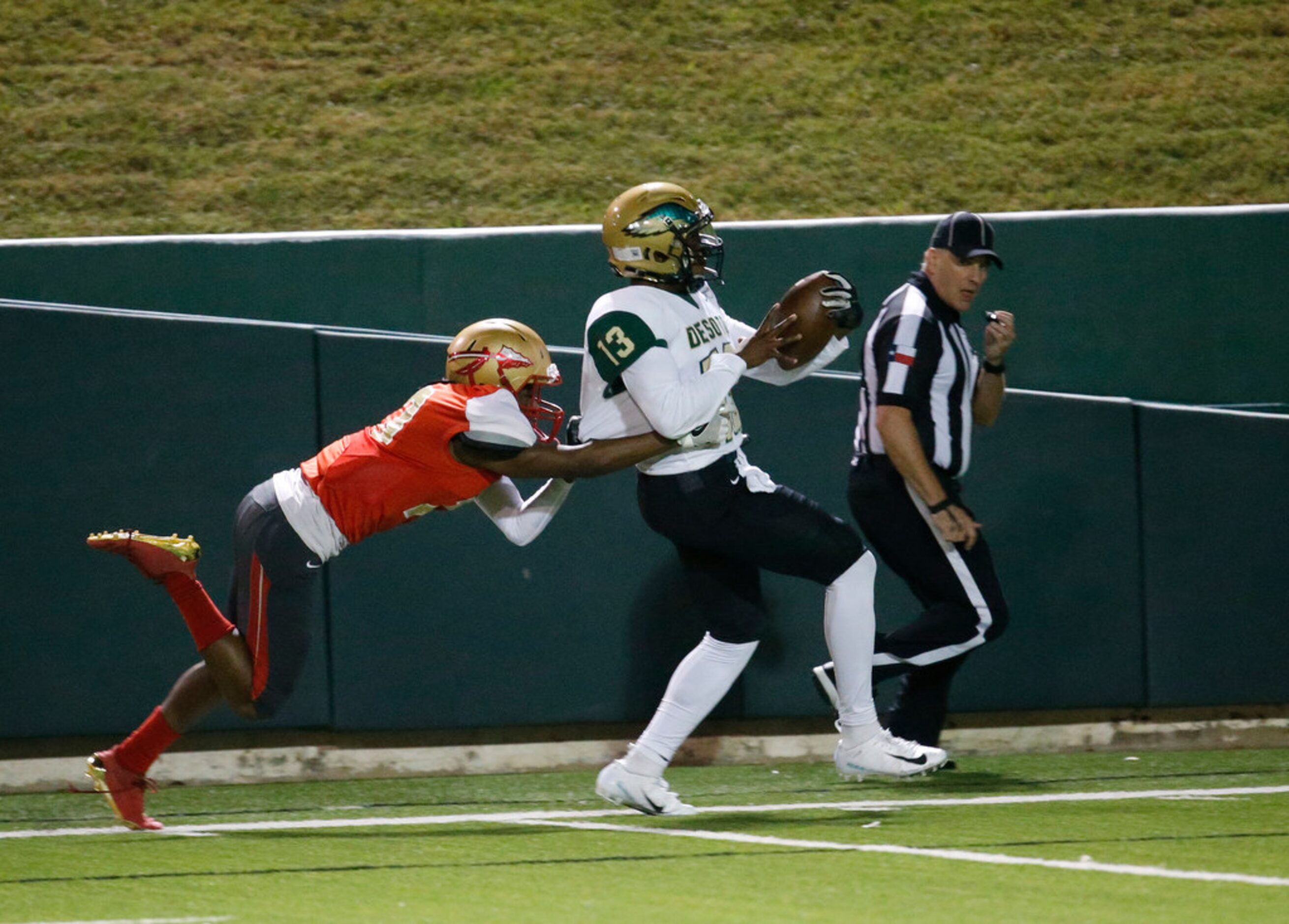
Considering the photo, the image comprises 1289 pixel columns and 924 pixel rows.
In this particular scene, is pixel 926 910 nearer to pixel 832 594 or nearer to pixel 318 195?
pixel 832 594

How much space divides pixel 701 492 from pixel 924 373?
0.97 meters

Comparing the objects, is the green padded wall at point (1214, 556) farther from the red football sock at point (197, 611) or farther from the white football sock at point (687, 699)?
the red football sock at point (197, 611)

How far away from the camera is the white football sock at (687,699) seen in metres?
5.14

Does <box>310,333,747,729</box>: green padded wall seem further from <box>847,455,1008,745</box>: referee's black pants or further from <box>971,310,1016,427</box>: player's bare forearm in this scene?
<box>971,310,1016,427</box>: player's bare forearm

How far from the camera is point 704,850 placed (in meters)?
4.56

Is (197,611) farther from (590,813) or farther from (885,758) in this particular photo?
(885,758)

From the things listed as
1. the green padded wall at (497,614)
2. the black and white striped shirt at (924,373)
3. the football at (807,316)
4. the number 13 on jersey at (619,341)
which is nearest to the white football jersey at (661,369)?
the number 13 on jersey at (619,341)

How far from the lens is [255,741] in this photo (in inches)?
251

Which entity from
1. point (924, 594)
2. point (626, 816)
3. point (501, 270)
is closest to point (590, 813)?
point (626, 816)

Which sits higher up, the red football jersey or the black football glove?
the black football glove

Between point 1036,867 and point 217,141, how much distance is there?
24.2ft

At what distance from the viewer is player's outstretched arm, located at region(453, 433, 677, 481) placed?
5.04 m

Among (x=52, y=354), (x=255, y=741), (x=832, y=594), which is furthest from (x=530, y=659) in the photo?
(x=52, y=354)

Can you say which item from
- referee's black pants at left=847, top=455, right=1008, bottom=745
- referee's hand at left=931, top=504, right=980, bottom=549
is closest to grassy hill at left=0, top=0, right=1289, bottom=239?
referee's black pants at left=847, top=455, right=1008, bottom=745
